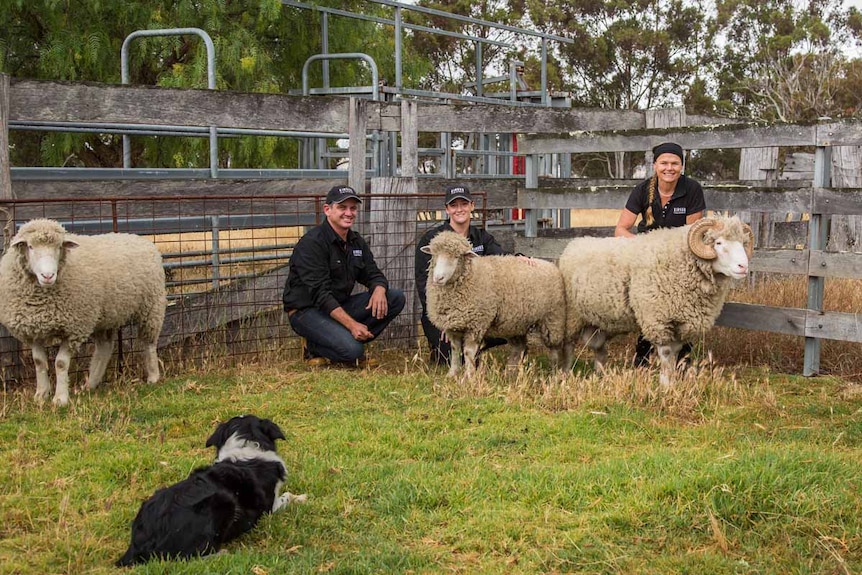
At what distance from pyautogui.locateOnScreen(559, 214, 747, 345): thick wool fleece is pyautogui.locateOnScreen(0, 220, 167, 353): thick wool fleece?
10.9ft

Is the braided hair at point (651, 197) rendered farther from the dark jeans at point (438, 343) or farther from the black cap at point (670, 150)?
the dark jeans at point (438, 343)

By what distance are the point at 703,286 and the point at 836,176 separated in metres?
6.22

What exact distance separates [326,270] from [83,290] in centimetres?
191

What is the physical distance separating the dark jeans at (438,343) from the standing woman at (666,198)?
1.30 meters

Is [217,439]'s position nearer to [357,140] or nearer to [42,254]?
[42,254]

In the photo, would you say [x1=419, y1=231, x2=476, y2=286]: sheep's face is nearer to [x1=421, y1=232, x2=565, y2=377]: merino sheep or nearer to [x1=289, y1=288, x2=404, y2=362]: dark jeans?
[x1=421, y1=232, x2=565, y2=377]: merino sheep

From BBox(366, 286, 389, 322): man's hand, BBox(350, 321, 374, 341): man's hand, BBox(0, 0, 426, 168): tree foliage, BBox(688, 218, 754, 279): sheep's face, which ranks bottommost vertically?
BBox(350, 321, 374, 341): man's hand

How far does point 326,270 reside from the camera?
7.36 meters

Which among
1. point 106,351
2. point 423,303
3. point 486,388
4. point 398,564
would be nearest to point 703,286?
point 486,388

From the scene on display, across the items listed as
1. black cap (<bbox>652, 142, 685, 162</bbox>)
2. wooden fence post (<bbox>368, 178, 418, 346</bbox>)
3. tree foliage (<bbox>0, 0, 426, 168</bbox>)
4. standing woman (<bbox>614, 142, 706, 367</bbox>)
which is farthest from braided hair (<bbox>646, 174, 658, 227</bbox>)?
tree foliage (<bbox>0, 0, 426, 168</bbox>)

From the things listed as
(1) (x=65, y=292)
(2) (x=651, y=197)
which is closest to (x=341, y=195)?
(1) (x=65, y=292)

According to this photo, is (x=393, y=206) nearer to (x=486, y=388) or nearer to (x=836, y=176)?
(x=486, y=388)

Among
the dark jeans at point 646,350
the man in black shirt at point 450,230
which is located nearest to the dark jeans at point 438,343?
the man in black shirt at point 450,230

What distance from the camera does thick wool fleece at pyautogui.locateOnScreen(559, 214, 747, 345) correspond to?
6.67 meters
